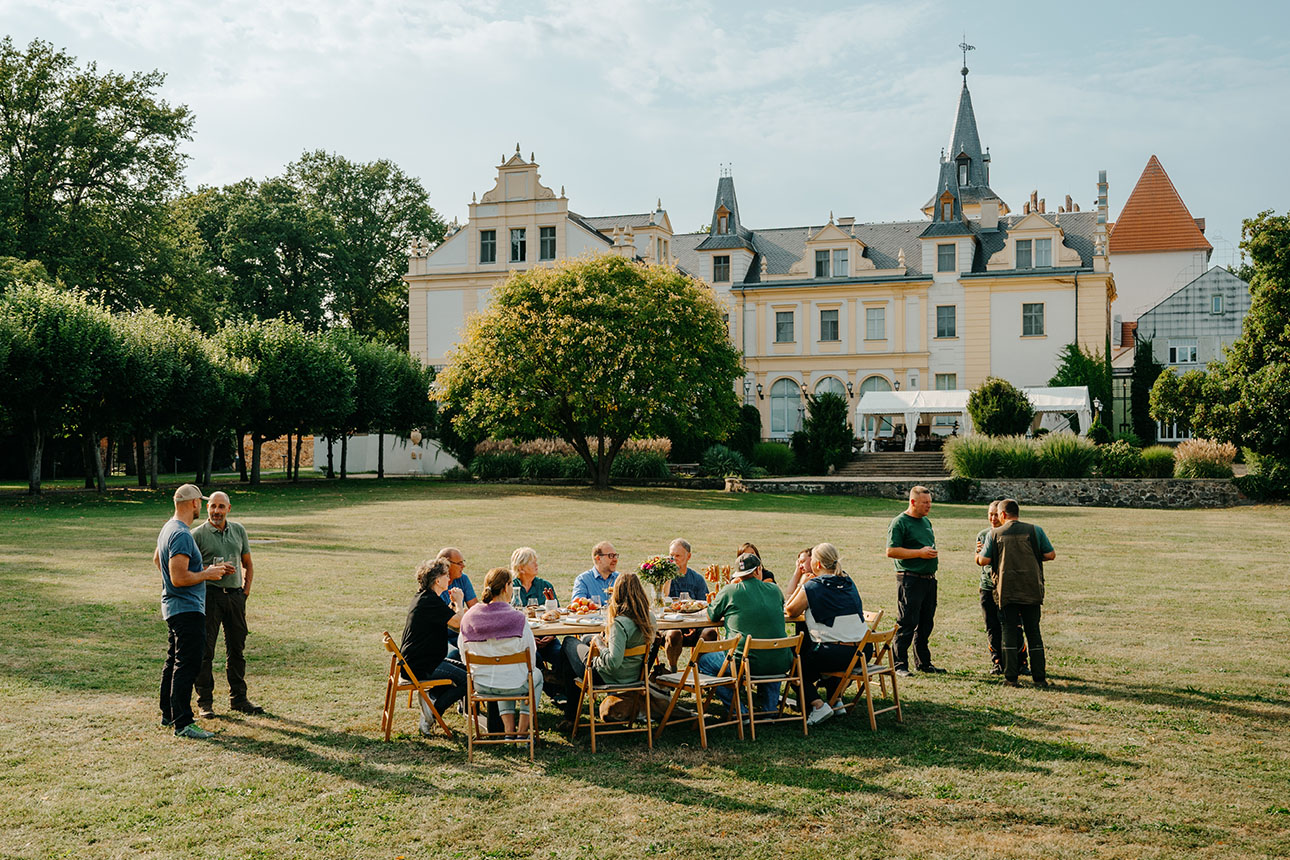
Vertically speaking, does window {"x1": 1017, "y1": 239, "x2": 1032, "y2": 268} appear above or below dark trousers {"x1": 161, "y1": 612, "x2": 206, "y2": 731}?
above

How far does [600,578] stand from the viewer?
949 centimetres

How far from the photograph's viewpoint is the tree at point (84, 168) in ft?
129

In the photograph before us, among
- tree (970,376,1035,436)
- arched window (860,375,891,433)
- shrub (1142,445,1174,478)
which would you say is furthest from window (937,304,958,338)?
shrub (1142,445,1174,478)

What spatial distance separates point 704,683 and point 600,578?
7.18ft

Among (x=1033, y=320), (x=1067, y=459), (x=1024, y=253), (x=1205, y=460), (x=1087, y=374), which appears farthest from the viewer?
(x=1024, y=253)

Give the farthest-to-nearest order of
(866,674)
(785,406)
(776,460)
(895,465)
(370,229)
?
1. (370,229)
2. (785,406)
3. (776,460)
4. (895,465)
5. (866,674)

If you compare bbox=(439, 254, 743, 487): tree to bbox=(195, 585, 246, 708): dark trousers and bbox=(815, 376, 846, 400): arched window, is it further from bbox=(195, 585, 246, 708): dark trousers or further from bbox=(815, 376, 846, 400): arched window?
bbox=(195, 585, 246, 708): dark trousers

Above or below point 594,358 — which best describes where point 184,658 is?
below

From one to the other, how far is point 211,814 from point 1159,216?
66.4 metres

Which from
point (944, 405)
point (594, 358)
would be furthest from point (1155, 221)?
point (594, 358)

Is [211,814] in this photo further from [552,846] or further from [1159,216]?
[1159,216]

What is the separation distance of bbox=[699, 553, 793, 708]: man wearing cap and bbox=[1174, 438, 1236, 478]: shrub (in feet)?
92.8

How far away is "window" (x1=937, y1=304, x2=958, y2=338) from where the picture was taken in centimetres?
4791

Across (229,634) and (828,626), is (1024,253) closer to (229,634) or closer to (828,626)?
(828,626)
